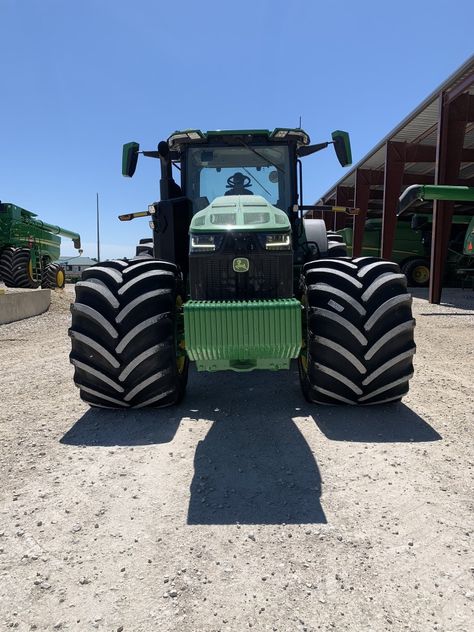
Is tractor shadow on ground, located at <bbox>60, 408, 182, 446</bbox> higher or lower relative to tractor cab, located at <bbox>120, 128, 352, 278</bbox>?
lower

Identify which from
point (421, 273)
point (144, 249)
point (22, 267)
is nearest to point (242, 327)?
point (144, 249)

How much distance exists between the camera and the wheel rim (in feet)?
62.7

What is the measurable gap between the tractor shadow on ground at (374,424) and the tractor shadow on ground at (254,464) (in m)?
0.22

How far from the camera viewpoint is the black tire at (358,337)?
3.59m

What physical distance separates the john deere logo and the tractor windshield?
5.10ft

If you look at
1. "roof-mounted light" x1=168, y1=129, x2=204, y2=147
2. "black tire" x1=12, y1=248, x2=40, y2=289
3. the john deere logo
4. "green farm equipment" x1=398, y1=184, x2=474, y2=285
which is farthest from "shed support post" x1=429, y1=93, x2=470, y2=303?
"black tire" x1=12, y1=248, x2=40, y2=289

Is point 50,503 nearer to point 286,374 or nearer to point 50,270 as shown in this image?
point 286,374

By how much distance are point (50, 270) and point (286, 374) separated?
15699mm

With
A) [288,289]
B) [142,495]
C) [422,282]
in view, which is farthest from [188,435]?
[422,282]

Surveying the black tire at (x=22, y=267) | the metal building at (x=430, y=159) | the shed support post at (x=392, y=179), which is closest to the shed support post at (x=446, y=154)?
the metal building at (x=430, y=159)

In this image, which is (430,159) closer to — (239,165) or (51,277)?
(239,165)

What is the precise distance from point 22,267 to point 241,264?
14325 mm

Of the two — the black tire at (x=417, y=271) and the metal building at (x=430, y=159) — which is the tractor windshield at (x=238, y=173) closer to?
the metal building at (x=430, y=159)

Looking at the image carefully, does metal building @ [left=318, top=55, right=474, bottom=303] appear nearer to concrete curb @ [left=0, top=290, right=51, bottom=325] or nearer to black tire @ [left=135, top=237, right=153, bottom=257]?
black tire @ [left=135, top=237, right=153, bottom=257]
